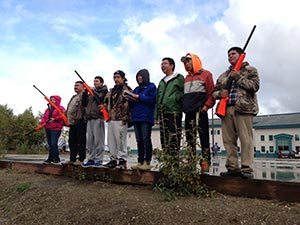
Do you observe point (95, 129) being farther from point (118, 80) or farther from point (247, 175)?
point (247, 175)

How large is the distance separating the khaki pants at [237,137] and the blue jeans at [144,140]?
4.40 ft

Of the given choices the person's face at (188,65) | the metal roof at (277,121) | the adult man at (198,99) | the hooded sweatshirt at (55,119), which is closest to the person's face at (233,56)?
the adult man at (198,99)

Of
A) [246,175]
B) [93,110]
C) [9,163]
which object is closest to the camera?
[246,175]

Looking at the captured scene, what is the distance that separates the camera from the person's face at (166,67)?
17.4 feet

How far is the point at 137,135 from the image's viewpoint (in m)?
5.43

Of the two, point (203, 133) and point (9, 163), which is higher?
point (203, 133)

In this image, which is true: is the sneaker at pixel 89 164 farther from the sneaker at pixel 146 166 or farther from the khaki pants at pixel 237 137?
the khaki pants at pixel 237 137

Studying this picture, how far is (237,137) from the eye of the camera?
449cm

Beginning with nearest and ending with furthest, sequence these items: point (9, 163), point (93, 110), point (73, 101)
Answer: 1. point (93, 110)
2. point (73, 101)
3. point (9, 163)

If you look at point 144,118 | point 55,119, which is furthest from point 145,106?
point 55,119

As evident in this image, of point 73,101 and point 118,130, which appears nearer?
point 118,130

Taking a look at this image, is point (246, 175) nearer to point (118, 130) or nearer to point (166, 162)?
point (166, 162)

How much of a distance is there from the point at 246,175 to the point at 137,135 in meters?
2.06

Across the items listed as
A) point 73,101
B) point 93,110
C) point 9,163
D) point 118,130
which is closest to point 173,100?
point 118,130
